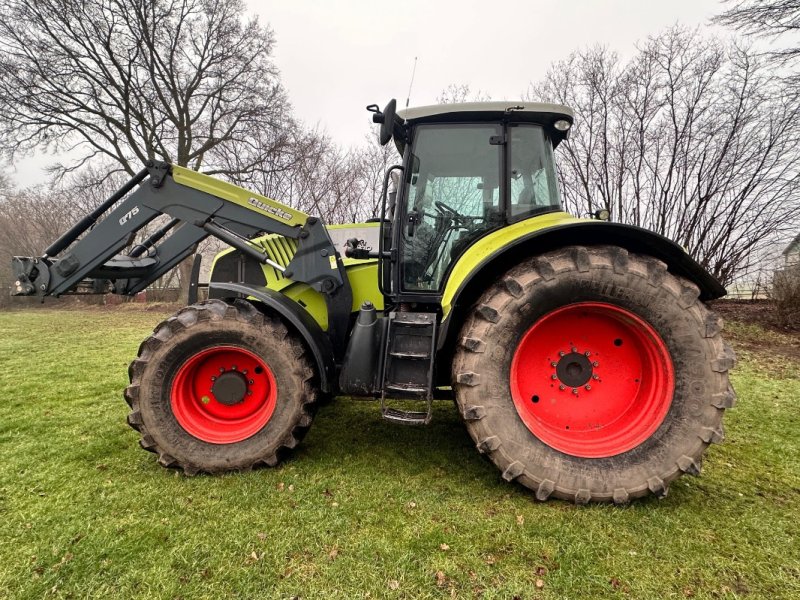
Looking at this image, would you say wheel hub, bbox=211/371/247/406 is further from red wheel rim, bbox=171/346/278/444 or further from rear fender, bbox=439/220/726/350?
rear fender, bbox=439/220/726/350

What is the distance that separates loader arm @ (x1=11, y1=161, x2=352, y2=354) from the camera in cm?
302

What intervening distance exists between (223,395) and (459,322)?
1.67m

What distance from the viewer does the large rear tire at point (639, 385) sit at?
7.50 feet

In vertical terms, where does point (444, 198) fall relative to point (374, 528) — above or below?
above

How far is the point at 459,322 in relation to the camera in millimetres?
2758

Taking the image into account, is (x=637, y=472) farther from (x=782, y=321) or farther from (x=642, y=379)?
(x=782, y=321)

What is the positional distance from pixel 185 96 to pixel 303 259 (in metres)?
16.3

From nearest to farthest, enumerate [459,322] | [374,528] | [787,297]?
[374,528]
[459,322]
[787,297]

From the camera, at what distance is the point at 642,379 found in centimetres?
255

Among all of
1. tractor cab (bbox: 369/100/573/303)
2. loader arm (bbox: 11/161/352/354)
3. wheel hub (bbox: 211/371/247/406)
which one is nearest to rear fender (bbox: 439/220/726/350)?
tractor cab (bbox: 369/100/573/303)

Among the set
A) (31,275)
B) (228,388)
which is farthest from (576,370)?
(31,275)

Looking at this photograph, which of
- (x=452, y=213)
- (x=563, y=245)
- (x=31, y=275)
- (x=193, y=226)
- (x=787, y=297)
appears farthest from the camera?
(x=787, y=297)

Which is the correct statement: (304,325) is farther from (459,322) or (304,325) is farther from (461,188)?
(461,188)

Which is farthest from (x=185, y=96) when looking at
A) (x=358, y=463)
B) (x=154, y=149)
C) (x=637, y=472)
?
(x=637, y=472)
